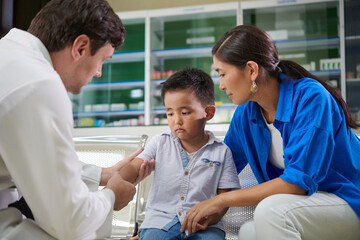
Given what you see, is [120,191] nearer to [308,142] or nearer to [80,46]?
[80,46]

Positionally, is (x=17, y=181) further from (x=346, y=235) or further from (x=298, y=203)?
(x=346, y=235)

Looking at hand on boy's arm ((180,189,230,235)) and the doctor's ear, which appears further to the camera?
hand on boy's arm ((180,189,230,235))

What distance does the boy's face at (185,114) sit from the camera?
4.63ft

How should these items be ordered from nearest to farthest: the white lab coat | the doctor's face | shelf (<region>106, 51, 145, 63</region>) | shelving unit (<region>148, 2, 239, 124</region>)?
the white lab coat → the doctor's face → shelving unit (<region>148, 2, 239, 124</region>) → shelf (<region>106, 51, 145, 63</region>)

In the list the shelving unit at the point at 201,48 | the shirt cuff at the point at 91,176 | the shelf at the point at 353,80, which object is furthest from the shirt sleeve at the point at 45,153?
the shelf at the point at 353,80

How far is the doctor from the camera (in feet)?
2.51

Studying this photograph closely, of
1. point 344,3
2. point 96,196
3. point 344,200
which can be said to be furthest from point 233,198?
point 344,3

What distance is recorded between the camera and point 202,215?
1.19 m

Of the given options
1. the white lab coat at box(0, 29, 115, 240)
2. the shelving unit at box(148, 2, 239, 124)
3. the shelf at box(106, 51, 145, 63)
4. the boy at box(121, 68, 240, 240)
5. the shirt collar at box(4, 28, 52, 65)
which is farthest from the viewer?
the shelf at box(106, 51, 145, 63)

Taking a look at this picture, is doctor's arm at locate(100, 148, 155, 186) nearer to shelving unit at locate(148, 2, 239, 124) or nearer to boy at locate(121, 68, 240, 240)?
boy at locate(121, 68, 240, 240)

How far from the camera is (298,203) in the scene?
106cm

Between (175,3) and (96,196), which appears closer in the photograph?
(96,196)

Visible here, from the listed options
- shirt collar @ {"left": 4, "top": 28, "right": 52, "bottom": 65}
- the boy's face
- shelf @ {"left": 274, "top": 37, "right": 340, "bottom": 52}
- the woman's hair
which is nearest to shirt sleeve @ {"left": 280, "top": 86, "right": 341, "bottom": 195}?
the woman's hair

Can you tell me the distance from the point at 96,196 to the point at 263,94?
74 cm
